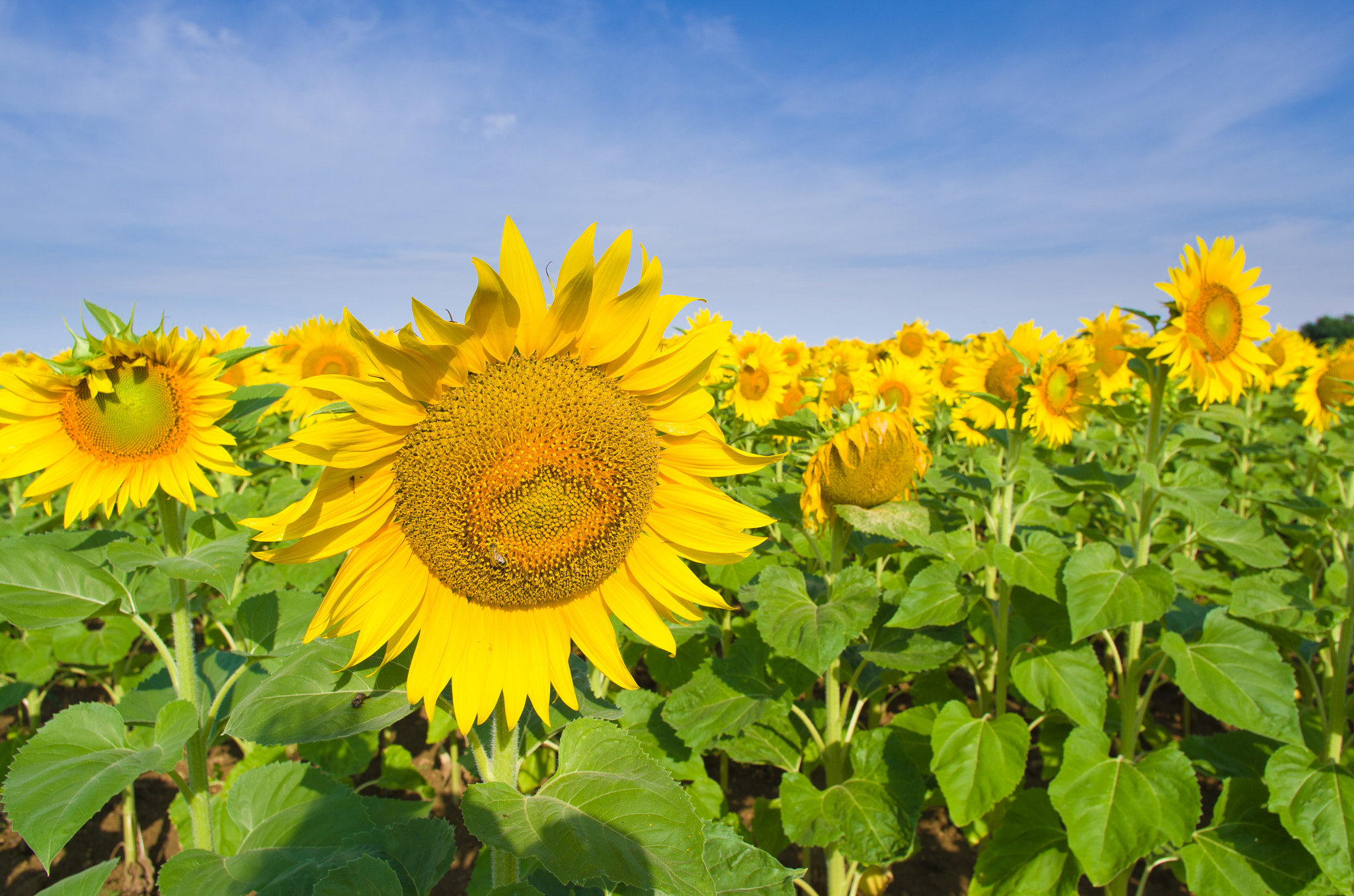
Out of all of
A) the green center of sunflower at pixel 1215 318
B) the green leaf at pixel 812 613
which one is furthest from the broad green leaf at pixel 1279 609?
the green leaf at pixel 812 613

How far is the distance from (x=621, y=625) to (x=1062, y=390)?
2817 mm

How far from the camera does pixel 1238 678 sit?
278cm

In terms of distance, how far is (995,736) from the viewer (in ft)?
9.38

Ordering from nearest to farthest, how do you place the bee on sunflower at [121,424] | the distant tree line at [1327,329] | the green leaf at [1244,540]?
the bee on sunflower at [121,424]
the green leaf at [1244,540]
the distant tree line at [1327,329]

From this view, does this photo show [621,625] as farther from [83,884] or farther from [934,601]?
[83,884]

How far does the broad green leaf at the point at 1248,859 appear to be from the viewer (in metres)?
2.71

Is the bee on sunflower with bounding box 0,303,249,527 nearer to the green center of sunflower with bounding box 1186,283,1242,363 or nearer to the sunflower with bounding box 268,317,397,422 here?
the sunflower with bounding box 268,317,397,422

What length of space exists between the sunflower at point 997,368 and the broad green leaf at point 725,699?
2.61 m

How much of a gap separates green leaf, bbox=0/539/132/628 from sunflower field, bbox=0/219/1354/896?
1 centimetres

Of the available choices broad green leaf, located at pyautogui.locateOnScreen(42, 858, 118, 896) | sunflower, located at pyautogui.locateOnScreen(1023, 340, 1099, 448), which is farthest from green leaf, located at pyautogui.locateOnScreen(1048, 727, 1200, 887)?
broad green leaf, located at pyautogui.locateOnScreen(42, 858, 118, 896)

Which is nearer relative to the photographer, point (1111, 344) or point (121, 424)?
point (121, 424)

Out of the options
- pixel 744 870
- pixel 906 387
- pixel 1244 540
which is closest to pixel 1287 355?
pixel 906 387

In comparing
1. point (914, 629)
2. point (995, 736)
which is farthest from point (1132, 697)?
point (914, 629)

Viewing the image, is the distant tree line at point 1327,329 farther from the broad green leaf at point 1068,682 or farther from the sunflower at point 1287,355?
the broad green leaf at point 1068,682
